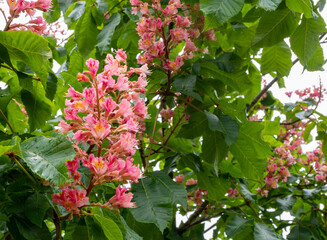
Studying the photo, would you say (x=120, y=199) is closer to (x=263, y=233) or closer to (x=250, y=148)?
(x=250, y=148)

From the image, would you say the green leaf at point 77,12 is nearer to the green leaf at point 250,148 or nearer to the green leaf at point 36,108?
the green leaf at point 36,108

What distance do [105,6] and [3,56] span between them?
710 mm

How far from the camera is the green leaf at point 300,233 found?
2.14 metres

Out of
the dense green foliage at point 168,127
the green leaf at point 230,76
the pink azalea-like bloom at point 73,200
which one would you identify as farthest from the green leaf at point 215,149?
the pink azalea-like bloom at point 73,200

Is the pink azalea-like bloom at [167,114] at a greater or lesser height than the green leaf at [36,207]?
greater

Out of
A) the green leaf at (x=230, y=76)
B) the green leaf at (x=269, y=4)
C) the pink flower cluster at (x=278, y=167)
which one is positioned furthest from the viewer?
the pink flower cluster at (x=278, y=167)

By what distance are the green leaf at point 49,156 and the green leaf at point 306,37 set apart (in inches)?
38.4

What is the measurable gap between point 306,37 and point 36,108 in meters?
0.99

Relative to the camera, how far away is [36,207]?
3.02 feet

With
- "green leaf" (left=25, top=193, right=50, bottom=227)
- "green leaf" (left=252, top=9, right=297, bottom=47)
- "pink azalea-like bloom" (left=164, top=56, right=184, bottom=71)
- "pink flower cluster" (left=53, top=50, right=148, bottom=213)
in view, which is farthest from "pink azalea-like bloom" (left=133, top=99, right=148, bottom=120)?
"green leaf" (left=252, top=9, right=297, bottom=47)

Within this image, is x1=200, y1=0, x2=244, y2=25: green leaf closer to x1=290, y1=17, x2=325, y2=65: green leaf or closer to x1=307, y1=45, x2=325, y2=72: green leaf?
x1=290, y1=17, x2=325, y2=65: green leaf

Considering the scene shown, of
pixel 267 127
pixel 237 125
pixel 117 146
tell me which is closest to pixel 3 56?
pixel 117 146

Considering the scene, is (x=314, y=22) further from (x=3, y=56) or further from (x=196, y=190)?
(x=196, y=190)

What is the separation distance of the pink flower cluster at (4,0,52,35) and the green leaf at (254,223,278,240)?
1.18 metres
